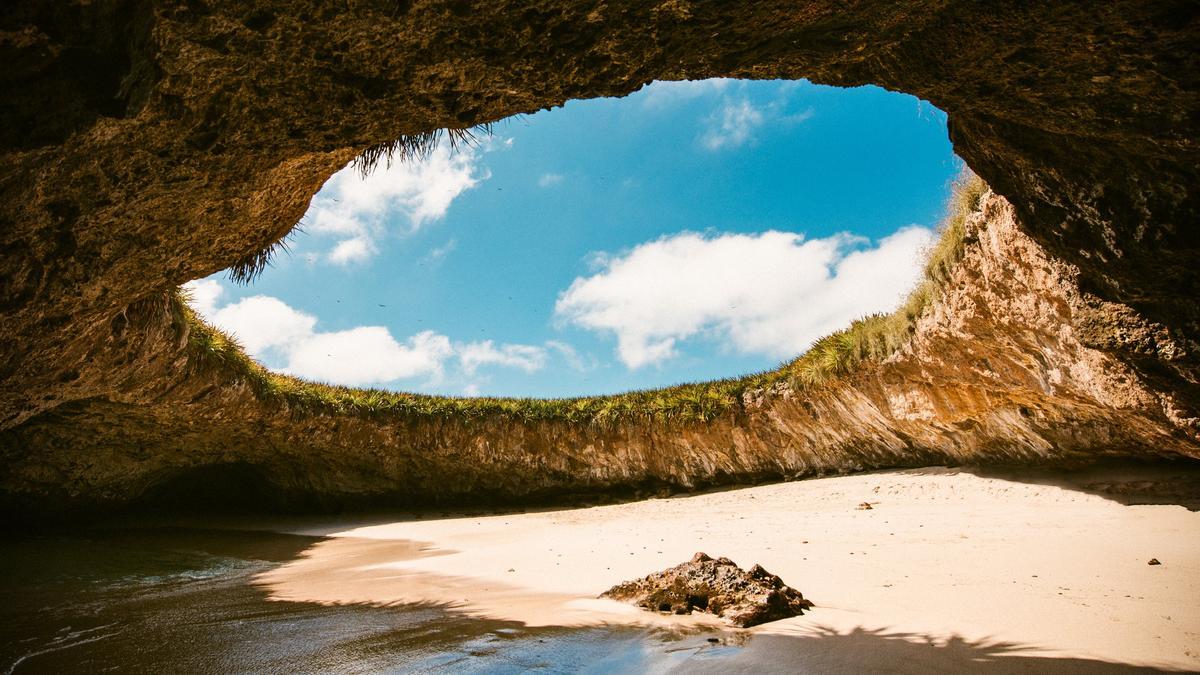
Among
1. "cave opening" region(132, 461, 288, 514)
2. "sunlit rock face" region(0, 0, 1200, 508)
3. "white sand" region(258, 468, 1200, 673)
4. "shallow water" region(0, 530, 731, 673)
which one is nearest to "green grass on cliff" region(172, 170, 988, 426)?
"sunlit rock face" region(0, 0, 1200, 508)

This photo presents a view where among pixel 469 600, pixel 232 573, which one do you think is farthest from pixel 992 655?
pixel 232 573

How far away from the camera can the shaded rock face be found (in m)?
3.09

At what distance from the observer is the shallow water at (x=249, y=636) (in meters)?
2.68

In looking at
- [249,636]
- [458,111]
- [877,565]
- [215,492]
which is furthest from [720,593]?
[215,492]

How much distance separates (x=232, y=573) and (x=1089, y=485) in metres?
9.87

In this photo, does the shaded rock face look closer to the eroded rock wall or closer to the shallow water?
the shallow water

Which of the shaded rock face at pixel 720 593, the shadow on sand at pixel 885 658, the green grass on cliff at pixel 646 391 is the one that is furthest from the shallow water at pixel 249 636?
the green grass on cliff at pixel 646 391

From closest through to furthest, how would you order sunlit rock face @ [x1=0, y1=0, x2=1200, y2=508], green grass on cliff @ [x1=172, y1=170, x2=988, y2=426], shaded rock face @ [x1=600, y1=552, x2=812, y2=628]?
sunlit rock face @ [x1=0, y1=0, x2=1200, y2=508]
shaded rock face @ [x1=600, y1=552, x2=812, y2=628]
green grass on cliff @ [x1=172, y1=170, x2=988, y2=426]

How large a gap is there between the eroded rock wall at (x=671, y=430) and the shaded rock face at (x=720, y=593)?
9.64 ft

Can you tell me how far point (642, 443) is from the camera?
11.2 m

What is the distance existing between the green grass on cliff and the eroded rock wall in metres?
0.15

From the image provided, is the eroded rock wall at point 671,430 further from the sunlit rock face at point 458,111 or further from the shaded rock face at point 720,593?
the shaded rock face at point 720,593

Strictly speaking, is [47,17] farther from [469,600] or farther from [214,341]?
[214,341]

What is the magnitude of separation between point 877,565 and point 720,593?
188cm
